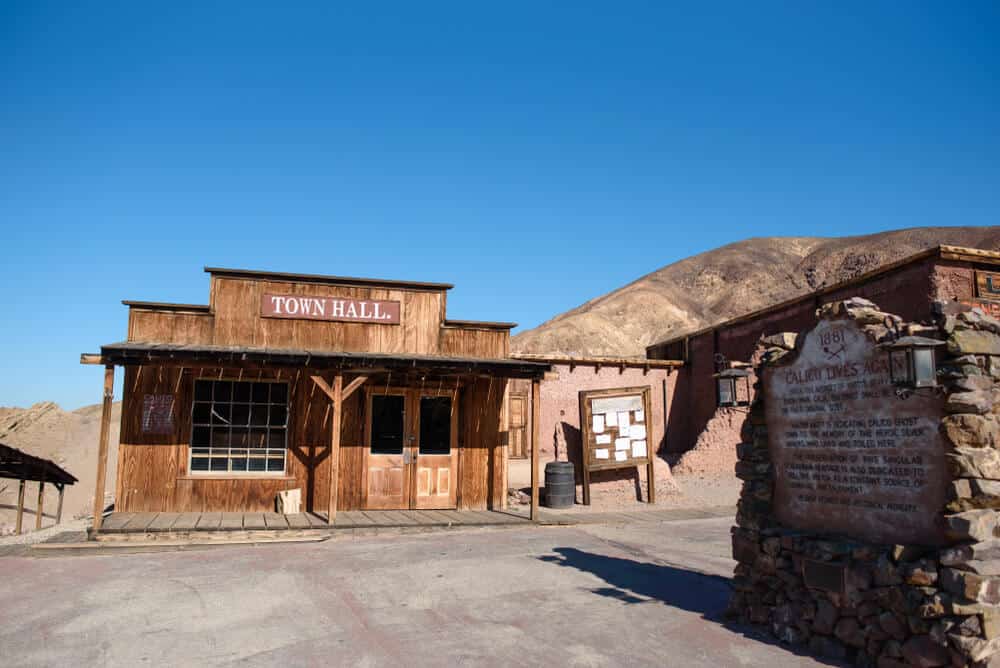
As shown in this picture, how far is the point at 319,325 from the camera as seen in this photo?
13727 millimetres

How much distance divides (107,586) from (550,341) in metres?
44.9

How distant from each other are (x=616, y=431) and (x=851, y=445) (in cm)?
997

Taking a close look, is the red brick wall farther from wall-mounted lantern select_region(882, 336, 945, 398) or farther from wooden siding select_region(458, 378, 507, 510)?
wall-mounted lantern select_region(882, 336, 945, 398)

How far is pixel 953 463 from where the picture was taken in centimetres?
495

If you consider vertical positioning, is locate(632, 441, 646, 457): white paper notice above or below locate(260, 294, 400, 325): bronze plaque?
below

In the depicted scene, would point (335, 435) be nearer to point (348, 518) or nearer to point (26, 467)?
point (348, 518)

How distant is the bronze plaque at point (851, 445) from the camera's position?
5.24 m

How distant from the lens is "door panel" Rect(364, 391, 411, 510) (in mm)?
13797

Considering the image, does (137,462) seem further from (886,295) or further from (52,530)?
(886,295)

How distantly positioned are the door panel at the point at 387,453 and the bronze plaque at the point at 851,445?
8.50 metres

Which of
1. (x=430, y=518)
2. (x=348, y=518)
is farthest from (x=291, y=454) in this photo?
(x=430, y=518)

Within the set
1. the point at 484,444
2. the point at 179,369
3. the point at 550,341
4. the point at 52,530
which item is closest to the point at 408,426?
the point at 484,444

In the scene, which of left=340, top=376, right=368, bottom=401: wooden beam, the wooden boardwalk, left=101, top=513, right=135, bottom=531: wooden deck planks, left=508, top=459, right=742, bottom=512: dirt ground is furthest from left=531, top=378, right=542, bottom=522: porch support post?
left=101, top=513, right=135, bottom=531: wooden deck planks

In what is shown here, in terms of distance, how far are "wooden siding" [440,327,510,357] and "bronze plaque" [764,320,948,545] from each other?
318 inches
